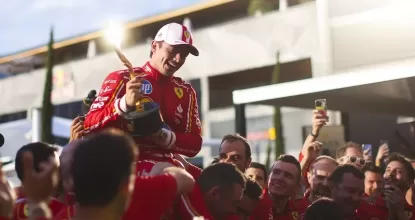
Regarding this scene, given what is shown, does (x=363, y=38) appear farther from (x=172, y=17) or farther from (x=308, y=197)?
(x=172, y=17)

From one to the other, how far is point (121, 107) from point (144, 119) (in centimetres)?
17

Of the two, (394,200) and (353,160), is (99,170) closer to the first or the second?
(394,200)

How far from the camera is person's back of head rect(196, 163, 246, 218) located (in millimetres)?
3602

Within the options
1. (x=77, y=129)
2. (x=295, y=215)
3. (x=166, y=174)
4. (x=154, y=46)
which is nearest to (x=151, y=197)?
(x=166, y=174)

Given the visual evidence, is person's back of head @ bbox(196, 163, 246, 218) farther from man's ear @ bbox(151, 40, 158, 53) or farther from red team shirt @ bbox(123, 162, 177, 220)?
man's ear @ bbox(151, 40, 158, 53)

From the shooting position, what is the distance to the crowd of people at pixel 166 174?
7.61ft

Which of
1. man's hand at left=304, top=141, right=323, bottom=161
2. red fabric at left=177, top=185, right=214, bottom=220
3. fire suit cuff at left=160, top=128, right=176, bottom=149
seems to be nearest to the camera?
red fabric at left=177, top=185, right=214, bottom=220

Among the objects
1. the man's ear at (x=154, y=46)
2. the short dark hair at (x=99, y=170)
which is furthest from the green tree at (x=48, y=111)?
the short dark hair at (x=99, y=170)

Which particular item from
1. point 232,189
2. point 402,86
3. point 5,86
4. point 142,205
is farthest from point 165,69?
point 5,86

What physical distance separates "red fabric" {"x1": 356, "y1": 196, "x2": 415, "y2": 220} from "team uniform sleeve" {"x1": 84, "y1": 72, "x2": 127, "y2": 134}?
2392mm

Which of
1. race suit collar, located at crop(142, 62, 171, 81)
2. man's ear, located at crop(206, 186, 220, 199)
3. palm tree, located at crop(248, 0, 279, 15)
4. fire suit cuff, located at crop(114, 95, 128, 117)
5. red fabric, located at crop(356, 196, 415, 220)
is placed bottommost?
red fabric, located at crop(356, 196, 415, 220)

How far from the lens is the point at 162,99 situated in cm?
391

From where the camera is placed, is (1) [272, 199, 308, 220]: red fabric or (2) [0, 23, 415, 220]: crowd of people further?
(1) [272, 199, 308, 220]: red fabric

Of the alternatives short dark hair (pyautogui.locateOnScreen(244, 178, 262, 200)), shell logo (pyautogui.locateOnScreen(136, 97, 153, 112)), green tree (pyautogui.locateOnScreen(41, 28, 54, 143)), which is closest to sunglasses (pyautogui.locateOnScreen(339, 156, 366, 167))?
short dark hair (pyautogui.locateOnScreen(244, 178, 262, 200))
